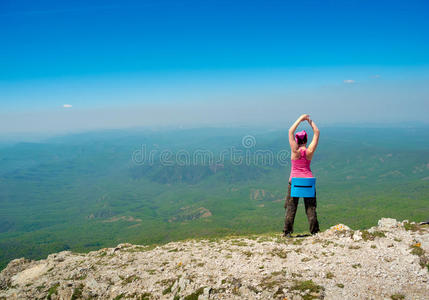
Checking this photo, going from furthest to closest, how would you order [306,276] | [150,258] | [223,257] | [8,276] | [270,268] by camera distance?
[8,276] → [150,258] → [223,257] → [270,268] → [306,276]

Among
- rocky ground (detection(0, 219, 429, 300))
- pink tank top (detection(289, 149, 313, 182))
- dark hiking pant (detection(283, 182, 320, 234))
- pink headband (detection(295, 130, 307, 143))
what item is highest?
pink headband (detection(295, 130, 307, 143))

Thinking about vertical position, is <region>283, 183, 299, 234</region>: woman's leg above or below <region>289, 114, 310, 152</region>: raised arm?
below

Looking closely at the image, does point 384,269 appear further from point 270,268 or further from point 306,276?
point 270,268

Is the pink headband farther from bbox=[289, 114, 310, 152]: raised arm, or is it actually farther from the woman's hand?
the woman's hand

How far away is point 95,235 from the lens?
175750 millimetres

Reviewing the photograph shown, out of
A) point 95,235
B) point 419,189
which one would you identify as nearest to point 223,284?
point 95,235

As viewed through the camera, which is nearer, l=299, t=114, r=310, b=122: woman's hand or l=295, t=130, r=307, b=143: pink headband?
l=299, t=114, r=310, b=122: woman's hand

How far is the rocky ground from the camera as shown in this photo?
738cm

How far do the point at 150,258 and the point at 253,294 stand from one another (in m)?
8.05

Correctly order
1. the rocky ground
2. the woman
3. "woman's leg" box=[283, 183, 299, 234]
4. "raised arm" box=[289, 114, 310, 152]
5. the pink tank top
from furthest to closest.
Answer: "woman's leg" box=[283, 183, 299, 234], the pink tank top, the woman, "raised arm" box=[289, 114, 310, 152], the rocky ground

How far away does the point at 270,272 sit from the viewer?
29.7 feet

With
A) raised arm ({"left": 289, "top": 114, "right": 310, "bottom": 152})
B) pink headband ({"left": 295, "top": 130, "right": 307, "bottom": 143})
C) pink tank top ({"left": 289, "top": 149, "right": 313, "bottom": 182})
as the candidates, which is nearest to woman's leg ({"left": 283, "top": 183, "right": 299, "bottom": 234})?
pink tank top ({"left": 289, "top": 149, "right": 313, "bottom": 182})

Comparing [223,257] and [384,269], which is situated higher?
[384,269]

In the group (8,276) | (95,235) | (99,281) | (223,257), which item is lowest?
(95,235)
